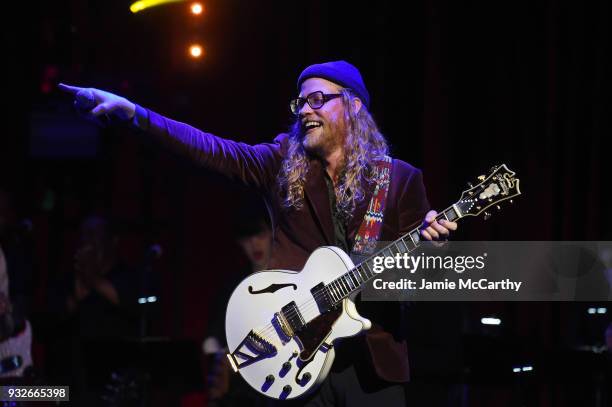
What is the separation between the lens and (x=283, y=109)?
23.9ft

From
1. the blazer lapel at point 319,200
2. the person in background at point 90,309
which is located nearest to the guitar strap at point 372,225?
the blazer lapel at point 319,200

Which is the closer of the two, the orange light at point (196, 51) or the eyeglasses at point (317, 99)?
the eyeglasses at point (317, 99)

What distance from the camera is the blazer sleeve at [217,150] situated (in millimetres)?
3729

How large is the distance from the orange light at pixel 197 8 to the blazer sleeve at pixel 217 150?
387cm

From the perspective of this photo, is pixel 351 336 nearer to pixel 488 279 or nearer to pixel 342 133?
pixel 342 133

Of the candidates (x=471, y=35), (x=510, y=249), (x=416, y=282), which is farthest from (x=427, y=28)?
(x=416, y=282)

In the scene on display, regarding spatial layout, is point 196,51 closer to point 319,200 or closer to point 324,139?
point 324,139

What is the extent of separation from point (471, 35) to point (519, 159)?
107 cm

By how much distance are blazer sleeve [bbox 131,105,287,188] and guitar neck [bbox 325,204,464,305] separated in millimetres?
660

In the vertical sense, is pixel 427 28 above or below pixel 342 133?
above

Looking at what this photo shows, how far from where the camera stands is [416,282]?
15.8 ft

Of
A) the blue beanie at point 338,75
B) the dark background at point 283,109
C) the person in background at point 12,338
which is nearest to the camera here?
the blue beanie at point 338,75

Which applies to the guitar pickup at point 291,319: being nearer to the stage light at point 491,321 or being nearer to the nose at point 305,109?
the nose at point 305,109

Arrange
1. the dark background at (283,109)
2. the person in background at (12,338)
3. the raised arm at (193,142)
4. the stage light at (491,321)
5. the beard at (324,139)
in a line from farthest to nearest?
the dark background at (283,109) < the stage light at (491,321) < the person in background at (12,338) < the beard at (324,139) < the raised arm at (193,142)
